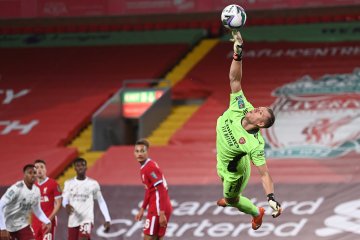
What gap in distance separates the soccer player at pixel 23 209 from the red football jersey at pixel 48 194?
1.06 metres

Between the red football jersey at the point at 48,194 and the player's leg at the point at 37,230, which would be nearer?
the player's leg at the point at 37,230

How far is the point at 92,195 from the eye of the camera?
1446cm

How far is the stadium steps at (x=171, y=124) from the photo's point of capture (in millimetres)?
19234

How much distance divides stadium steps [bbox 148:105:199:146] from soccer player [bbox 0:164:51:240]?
226 inches

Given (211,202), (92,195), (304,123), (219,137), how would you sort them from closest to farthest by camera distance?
(219,137)
(92,195)
(211,202)
(304,123)

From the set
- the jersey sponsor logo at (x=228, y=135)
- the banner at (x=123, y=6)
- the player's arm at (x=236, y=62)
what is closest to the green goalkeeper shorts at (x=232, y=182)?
the jersey sponsor logo at (x=228, y=135)

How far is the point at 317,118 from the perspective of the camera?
1883 centimetres

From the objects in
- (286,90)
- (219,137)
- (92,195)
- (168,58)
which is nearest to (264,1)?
(286,90)

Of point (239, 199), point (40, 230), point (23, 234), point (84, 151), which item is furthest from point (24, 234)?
point (84, 151)

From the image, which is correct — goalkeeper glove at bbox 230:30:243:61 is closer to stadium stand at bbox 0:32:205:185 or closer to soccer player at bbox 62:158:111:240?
soccer player at bbox 62:158:111:240

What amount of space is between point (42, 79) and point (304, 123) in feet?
22.4

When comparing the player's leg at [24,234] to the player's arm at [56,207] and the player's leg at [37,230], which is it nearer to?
the player's arm at [56,207]

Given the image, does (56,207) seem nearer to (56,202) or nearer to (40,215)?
(56,202)

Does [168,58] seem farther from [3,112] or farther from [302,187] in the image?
[302,187]
